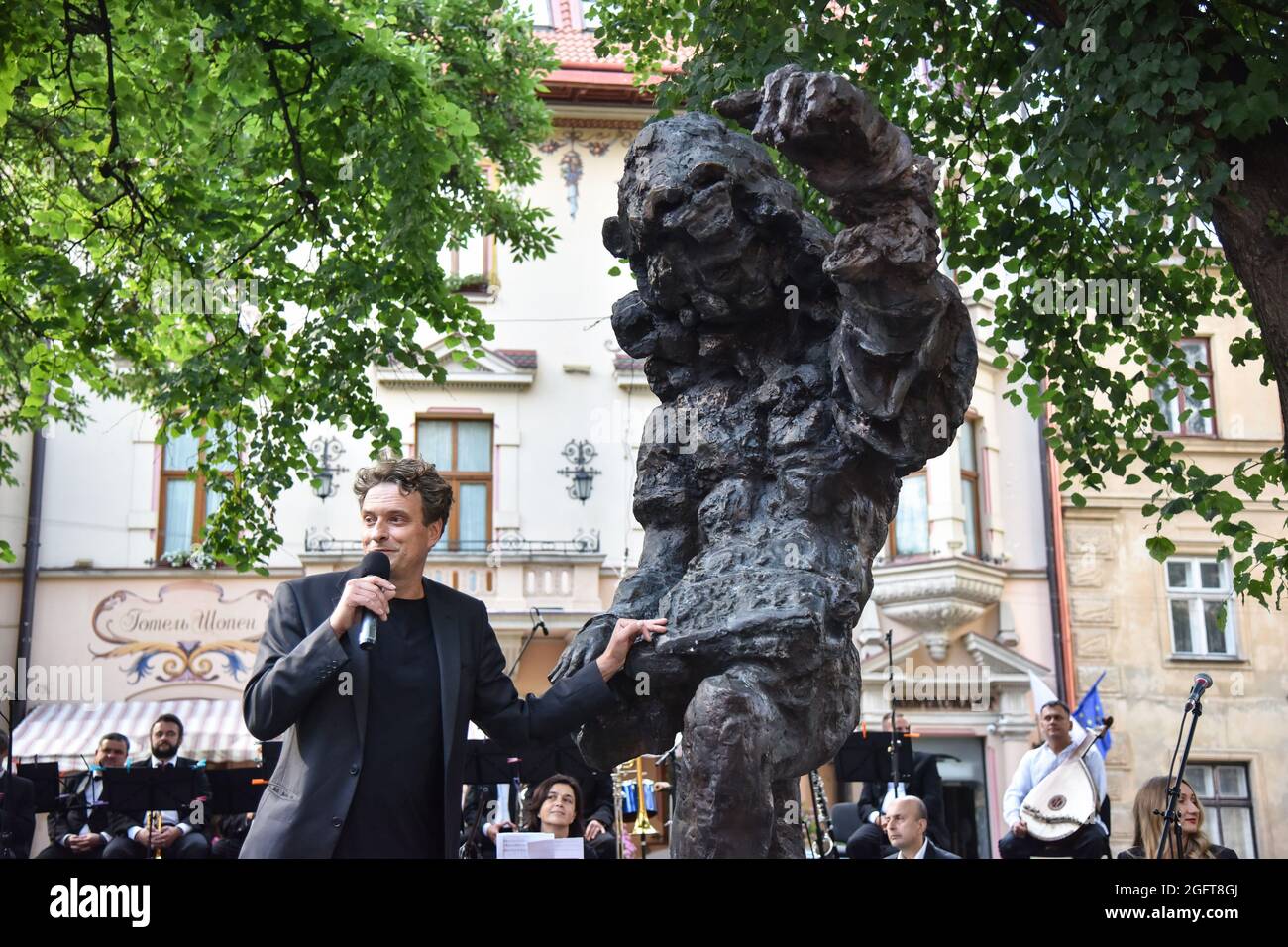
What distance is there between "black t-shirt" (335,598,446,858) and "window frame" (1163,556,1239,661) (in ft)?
62.4

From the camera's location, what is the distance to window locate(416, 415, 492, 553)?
2080 cm

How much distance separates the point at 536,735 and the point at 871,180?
154cm

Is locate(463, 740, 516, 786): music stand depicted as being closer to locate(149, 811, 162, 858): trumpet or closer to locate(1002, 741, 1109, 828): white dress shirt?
locate(149, 811, 162, 858): trumpet

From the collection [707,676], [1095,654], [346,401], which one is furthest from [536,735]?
[1095,654]

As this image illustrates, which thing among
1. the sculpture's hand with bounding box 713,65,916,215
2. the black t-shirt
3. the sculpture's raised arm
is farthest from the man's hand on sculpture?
the sculpture's hand with bounding box 713,65,916,215

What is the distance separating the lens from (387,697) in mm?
3455

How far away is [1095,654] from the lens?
20875 millimetres

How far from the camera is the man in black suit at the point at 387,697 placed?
3.31m

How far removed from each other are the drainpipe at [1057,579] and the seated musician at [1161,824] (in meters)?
13.2

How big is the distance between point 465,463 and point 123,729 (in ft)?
19.2

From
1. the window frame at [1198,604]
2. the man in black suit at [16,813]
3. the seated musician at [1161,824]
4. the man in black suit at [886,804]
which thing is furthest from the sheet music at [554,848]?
the window frame at [1198,604]

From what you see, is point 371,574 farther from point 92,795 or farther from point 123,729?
point 123,729
